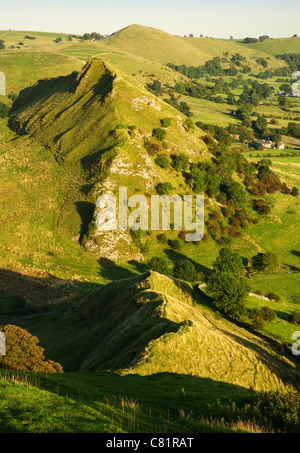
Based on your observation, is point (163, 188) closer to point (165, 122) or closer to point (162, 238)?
point (162, 238)

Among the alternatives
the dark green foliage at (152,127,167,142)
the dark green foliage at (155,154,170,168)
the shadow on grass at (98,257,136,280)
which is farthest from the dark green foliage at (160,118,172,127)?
the shadow on grass at (98,257,136,280)

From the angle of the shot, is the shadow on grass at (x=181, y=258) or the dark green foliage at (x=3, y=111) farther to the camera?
the dark green foliage at (x=3, y=111)

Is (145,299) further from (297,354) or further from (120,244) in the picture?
(120,244)

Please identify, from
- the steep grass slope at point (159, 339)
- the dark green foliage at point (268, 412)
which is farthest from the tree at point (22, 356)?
the dark green foliage at point (268, 412)

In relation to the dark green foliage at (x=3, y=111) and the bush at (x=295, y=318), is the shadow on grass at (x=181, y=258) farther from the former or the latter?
the dark green foliage at (x=3, y=111)
